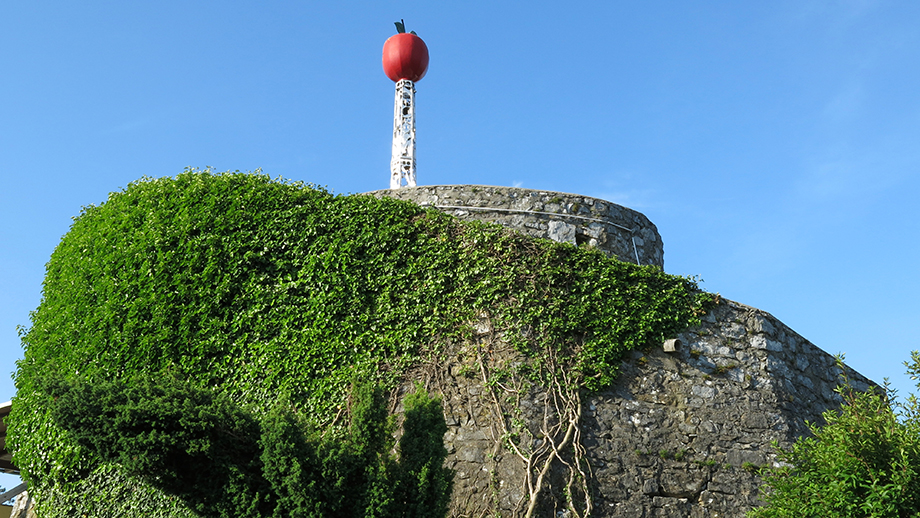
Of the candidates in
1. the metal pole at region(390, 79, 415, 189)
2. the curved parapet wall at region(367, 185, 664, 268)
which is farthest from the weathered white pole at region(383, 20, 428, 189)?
the curved parapet wall at region(367, 185, 664, 268)

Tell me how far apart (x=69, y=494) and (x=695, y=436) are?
668 centimetres

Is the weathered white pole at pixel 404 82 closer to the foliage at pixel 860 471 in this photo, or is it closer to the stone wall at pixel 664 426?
the stone wall at pixel 664 426

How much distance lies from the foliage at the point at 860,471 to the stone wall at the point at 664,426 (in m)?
1.32

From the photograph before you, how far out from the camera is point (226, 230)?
8.54 meters

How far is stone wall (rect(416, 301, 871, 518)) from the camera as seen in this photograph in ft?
23.4

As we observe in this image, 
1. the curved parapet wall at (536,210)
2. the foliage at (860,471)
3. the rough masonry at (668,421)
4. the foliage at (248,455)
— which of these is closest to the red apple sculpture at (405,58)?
the curved parapet wall at (536,210)

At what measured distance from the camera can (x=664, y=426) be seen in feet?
24.8

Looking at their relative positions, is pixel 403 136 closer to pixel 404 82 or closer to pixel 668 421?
pixel 404 82

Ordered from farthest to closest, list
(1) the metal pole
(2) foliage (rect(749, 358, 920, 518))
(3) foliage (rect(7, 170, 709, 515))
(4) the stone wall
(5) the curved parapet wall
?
(1) the metal pole, (5) the curved parapet wall, (3) foliage (rect(7, 170, 709, 515)), (4) the stone wall, (2) foliage (rect(749, 358, 920, 518))

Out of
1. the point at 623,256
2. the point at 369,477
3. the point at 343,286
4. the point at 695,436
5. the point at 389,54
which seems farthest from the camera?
the point at 389,54

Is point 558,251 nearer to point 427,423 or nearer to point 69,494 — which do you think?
point 427,423

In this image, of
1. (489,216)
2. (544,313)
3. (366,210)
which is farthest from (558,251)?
(366,210)

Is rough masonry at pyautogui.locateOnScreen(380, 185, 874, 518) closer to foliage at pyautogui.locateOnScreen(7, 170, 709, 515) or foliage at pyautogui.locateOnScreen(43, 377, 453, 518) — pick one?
foliage at pyautogui.locateOnScreen(7, 170, 709, 515)

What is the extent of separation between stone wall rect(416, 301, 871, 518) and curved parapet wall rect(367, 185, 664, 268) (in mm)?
1858
